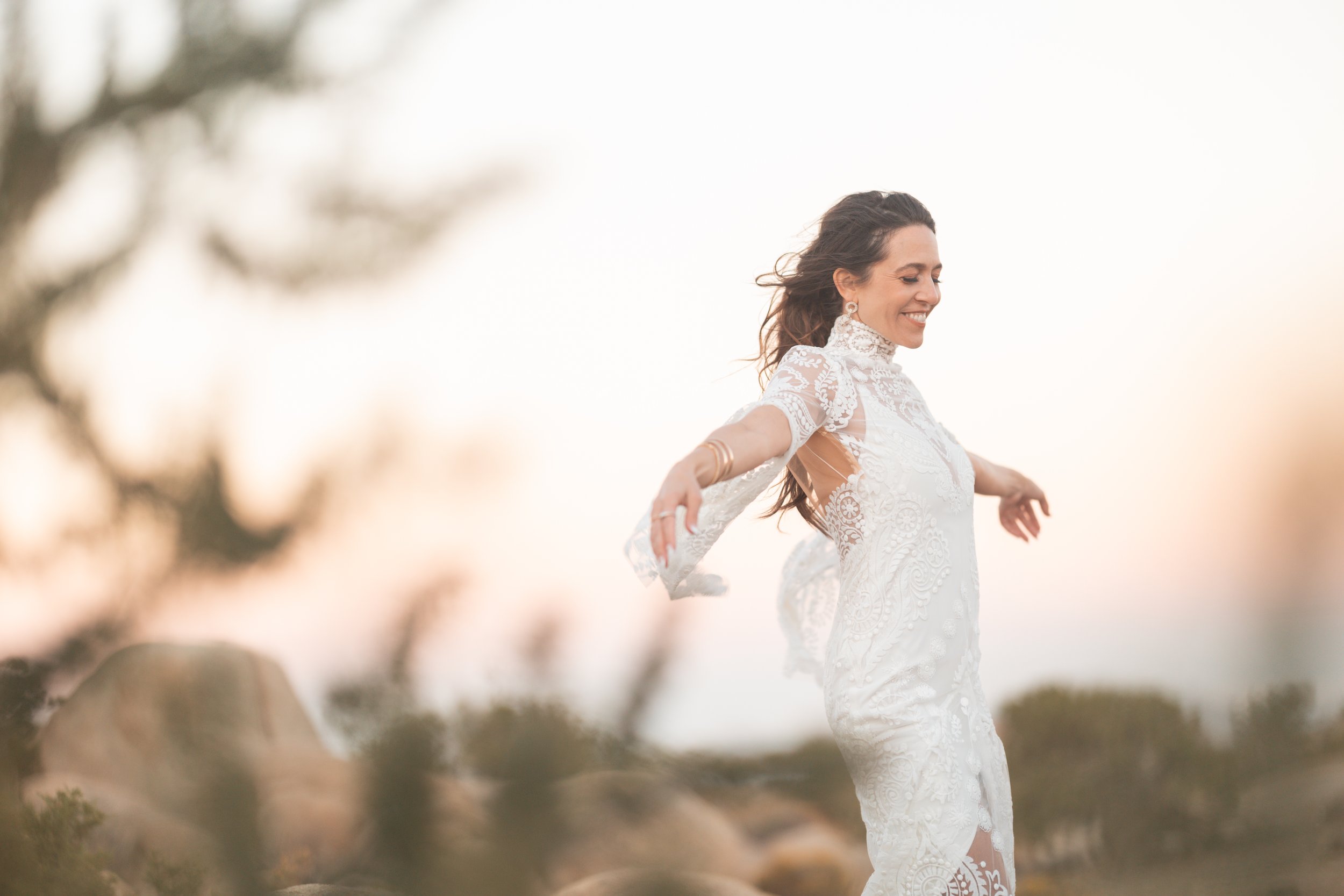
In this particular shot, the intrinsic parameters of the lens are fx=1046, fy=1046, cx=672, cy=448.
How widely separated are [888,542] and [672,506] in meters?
0.59

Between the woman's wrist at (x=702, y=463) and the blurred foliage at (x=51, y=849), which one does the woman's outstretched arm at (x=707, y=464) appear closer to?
the woman's wrist at (x=702, y=463)

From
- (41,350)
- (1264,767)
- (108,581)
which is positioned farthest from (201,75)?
(1264,767)

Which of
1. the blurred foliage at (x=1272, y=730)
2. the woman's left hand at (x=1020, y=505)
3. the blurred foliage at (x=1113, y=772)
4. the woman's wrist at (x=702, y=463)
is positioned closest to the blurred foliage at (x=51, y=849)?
the woman's wrist at (x=702, y=463)

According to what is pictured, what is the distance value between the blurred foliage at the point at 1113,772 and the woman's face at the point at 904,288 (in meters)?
1.94

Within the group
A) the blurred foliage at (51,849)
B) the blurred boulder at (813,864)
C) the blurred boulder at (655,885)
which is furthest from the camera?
the blurred boulder at (813,864)

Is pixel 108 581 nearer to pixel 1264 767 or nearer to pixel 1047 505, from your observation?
pixel 1047 505

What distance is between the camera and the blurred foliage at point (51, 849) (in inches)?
54.1

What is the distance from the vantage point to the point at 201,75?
100cm

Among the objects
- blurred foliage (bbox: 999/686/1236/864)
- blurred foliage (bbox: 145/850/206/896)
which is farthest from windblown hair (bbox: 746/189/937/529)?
blurred foliage (bbox: 999/686/1236/864)

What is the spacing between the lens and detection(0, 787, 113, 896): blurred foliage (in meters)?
1.37

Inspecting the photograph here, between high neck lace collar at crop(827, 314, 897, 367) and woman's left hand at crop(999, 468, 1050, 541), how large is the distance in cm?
58

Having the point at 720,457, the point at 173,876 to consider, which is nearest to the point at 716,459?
the point at 720,457

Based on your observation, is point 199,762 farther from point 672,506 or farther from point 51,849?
point 51,849

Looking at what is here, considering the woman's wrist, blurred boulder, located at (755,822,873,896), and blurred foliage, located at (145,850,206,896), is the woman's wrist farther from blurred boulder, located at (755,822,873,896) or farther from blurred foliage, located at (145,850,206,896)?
blurred foliage, located at (145,850,206,896)
